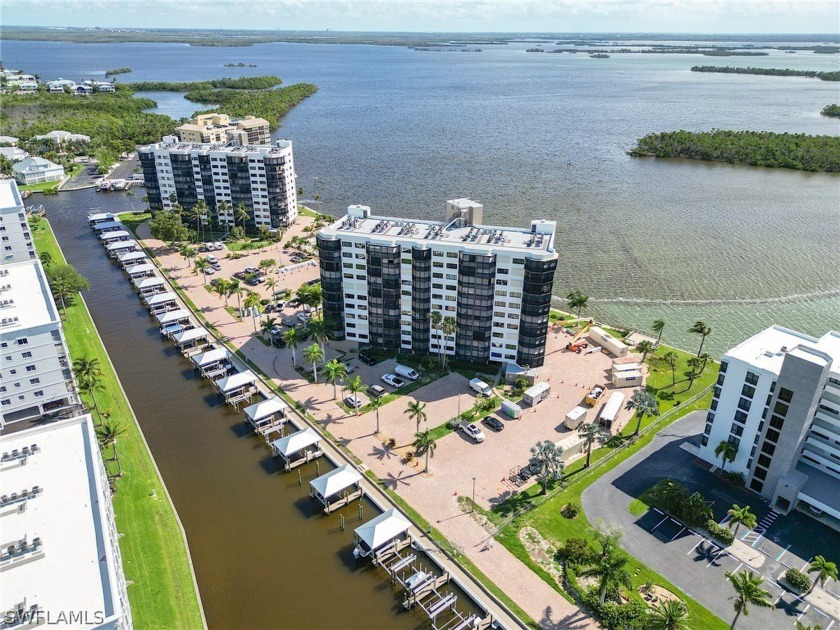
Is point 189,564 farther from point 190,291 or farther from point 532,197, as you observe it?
point 532,197

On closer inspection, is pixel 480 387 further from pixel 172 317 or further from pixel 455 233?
pixel 172 317

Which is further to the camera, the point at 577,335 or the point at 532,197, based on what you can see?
the point at 532,197

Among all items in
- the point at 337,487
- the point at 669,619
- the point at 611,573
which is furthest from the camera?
the point at 337,487

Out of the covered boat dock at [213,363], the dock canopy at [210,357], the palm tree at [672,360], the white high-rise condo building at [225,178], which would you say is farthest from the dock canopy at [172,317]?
the palm tree at [672,360]

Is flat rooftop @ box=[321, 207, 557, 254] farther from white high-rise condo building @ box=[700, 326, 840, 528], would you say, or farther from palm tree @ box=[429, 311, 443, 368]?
white high-rise condo building @ box=[700, 326, 840, 528]

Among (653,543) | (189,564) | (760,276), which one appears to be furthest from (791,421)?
(760,276)

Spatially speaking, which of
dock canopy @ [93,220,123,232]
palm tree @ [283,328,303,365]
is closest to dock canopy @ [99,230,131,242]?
dock canopy @ [93,220,123,232]

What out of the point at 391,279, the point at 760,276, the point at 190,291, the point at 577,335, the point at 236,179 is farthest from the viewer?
the point at 236,179

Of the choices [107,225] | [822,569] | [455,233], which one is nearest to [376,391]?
[455,233]
